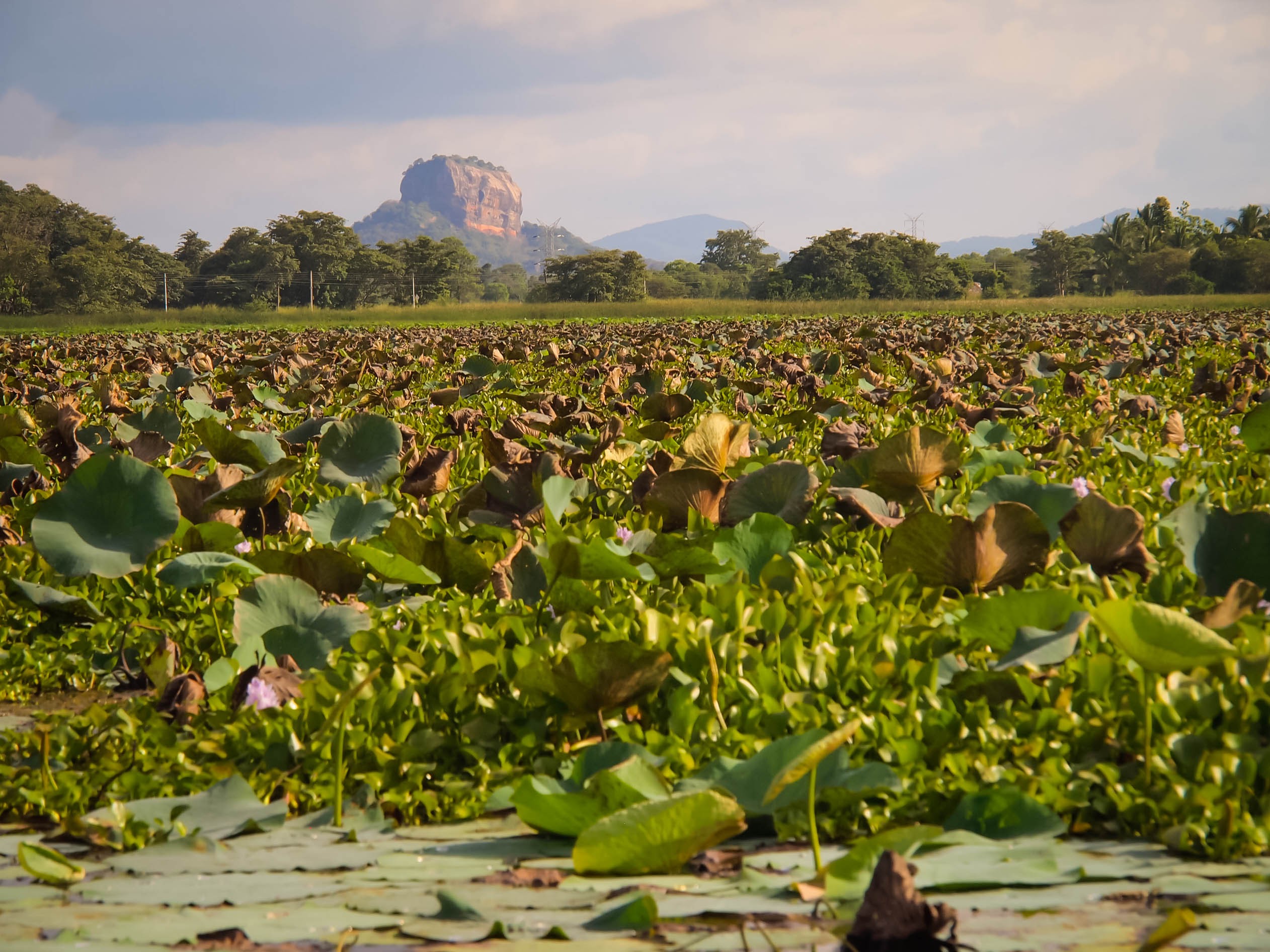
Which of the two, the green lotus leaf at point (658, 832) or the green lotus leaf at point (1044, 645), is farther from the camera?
the green lotus leaf at point (1044, 645)

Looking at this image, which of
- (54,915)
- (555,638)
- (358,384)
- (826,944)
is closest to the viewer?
(826,944)

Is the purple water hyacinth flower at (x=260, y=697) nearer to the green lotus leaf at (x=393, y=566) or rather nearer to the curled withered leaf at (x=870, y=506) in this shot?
the green lotus leaf at (x=393, y=566)

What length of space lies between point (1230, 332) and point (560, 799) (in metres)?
14.0

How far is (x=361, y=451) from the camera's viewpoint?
10.3ft

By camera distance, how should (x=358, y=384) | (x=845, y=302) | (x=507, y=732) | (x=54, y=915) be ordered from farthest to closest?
1. (x=845, y=302)
2. (x=358, y=384)
3. (x=507, y=732)
4. (x=54, y=915)

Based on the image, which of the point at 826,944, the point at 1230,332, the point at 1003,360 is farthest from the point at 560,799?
the point at 1230,332

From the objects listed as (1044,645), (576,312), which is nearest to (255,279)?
(576,312)

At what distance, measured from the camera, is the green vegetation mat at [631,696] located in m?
1.02

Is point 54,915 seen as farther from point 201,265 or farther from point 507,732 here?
point 201,265

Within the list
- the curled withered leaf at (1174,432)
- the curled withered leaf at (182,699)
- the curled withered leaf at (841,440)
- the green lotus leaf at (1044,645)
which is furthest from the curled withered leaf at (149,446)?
the curled withered leaf at (1174,432)

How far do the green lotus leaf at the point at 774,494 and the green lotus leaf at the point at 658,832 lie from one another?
1.44 m

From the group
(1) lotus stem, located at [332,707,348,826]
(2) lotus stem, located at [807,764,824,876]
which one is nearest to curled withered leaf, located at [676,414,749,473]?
(1) lotus stem, located at [332,707,348,826]

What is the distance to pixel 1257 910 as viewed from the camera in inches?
37.0

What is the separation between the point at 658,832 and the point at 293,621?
1.12 m
